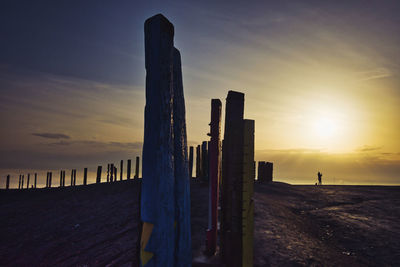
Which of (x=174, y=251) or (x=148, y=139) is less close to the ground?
(x=148, y=139)

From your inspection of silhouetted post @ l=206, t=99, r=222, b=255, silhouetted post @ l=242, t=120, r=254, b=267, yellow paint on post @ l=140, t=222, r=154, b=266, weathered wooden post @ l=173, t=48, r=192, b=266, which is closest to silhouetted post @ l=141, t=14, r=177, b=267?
yellow paint on post @ l=140, t=222, r=154, b=266

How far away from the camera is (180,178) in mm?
2312

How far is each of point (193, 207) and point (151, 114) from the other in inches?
300

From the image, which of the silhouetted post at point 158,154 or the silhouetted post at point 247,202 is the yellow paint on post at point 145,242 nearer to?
the silhouetted post at point 158,154

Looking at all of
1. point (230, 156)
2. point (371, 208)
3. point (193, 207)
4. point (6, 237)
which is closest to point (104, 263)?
point (193, 207)

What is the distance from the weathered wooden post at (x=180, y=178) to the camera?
222 cm

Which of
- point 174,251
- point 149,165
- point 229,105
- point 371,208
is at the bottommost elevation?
point 371,208

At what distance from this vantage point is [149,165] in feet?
6.51

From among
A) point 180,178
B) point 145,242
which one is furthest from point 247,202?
point 145,242

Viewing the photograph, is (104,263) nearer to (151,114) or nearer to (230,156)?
(230,156)

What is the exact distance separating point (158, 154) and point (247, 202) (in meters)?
1.39

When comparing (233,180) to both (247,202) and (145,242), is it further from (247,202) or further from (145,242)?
(145,242)

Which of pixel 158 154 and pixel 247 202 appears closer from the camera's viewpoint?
pixel 158 154

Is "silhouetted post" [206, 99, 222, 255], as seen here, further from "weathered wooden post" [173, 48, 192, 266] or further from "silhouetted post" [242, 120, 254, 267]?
"weathered wooden post" [173, 48, 192, 266]
